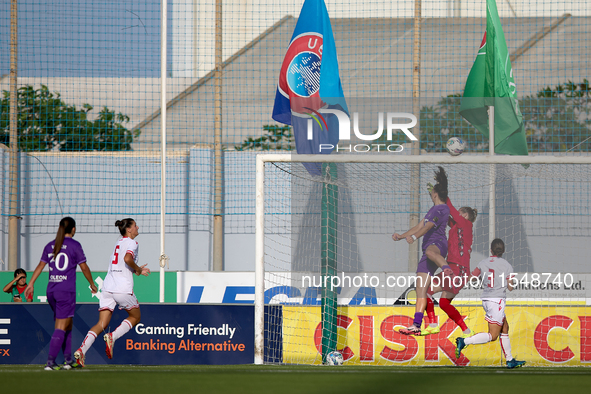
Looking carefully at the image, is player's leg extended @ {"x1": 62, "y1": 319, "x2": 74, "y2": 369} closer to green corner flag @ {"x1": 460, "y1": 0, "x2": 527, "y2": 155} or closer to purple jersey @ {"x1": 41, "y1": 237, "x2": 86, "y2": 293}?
purple jersey @ {"x1": 41, "y1": 237, "x2": 86, "y2": 293}

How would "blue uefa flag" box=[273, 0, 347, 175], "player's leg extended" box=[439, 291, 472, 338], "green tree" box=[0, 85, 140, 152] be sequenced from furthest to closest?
1. "green tree" box=[0, 85, 140, 152]
2. "blue uefa flag" box=[273, 0, 347, 175]
3. "player's leg extended" box=[439, 291, 472, 338]

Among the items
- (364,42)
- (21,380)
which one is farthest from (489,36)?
(364,42)

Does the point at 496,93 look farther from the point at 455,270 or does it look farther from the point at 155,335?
the point at 155,335

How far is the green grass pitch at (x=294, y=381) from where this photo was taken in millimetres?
5047

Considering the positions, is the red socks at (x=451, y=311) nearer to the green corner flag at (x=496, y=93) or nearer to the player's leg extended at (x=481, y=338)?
the player's leg extended at (x=481, y=338)

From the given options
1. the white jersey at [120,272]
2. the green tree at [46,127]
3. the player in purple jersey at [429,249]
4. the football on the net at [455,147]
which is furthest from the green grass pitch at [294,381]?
the green tree at [46,127]

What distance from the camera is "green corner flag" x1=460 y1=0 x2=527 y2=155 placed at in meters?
10.1

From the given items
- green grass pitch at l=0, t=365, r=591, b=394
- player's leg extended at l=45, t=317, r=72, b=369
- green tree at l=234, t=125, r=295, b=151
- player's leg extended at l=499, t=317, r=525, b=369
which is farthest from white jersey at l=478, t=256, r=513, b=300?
green tree at l=234, t=125, r=295, b=151

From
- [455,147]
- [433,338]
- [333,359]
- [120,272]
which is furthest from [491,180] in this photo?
[120,272]

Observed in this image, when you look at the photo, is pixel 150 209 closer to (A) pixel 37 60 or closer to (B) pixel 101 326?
(A) pixel 37 60

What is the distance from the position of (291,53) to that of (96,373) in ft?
19.1

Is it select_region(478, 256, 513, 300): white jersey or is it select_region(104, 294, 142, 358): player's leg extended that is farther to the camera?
select_region(478, 256, 513, 300): white jersey

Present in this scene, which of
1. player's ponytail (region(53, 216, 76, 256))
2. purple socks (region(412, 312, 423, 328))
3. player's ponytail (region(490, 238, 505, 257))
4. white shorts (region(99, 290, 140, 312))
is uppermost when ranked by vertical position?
player's ponytail (region(53, 216, 76, 256))

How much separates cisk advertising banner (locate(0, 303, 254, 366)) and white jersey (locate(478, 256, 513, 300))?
2.74 meters
